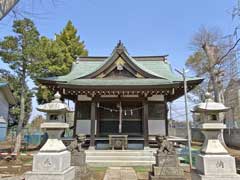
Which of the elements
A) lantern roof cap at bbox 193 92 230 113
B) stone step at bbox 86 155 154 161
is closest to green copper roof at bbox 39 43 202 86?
stone step at bbox 86 155 154 161

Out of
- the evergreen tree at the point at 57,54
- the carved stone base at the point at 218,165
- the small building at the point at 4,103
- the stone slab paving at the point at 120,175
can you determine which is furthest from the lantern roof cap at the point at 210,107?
the small building at the point at 4,103

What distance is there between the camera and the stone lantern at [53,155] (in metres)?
5.05

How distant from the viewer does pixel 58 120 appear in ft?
19.0

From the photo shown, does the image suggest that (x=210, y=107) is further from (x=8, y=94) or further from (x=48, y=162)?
(x=8, y=94)

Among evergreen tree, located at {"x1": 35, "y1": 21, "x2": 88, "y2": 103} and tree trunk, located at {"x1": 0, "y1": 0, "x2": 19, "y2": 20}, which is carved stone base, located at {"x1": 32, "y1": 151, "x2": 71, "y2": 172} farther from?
evergreen tree, located at {"x1": 35, "y1": 21, "x2": 88, "y2": 103}

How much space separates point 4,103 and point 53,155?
75.7 ft

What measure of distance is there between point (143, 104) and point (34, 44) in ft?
24.7

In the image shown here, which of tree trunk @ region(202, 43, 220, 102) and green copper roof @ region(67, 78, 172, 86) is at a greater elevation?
tree trunk @ region(202, 43, 220, 102)

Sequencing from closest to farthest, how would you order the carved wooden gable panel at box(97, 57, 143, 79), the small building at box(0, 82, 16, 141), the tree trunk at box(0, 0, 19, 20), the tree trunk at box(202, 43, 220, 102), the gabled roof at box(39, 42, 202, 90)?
the tree trunk at box(0, 0, 19, 20), the gabled roof at box(39, 42, 202, 90), the carved wooden gable panel at box(97, 57, 143, 79), the tree trunk at box(202, 43, 220, 102), the small building at box(0, 82, 16, 141)

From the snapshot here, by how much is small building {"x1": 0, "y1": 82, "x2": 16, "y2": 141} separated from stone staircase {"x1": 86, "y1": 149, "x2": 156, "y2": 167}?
15772 mm

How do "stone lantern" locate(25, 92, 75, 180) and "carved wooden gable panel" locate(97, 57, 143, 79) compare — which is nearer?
"stone lantern" locate(25, 92, 75, 180)

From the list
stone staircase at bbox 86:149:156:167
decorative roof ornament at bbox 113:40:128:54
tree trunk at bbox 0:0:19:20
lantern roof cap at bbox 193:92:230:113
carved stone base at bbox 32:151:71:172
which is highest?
decorative roof ornament at bbox 113:40:128:54

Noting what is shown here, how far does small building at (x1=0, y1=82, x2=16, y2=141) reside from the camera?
22.8 metres

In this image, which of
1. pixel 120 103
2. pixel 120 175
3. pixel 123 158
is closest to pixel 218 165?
pixel 120 175
